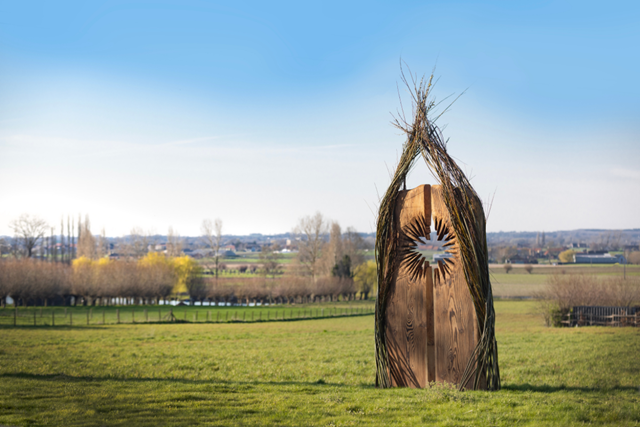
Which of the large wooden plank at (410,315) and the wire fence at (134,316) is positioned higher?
the large wooden plank at (410,315)

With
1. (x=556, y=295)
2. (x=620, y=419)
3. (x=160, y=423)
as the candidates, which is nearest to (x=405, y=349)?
(x=620, y=419)

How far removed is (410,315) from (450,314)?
586mm

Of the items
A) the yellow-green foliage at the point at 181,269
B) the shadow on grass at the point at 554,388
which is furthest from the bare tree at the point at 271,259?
the shadow on grass at the point at 554,388

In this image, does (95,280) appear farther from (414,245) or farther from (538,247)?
(414,245)

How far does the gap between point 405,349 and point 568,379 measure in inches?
152

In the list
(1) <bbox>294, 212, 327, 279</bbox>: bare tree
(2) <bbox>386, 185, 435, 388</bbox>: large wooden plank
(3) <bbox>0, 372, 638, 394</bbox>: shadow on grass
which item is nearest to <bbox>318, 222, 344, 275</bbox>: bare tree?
(1) <bbox>294, 212, 327, 279</bbox>: bare tree

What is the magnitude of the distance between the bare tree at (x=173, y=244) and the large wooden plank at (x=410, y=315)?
65676 millimetres

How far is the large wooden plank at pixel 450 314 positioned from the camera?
21.0 ft

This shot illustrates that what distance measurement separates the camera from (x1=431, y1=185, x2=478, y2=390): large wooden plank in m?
6.40

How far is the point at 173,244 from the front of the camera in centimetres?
7262

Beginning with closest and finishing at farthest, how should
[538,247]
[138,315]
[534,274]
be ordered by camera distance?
[538,247]
[138,315]
[534,274]

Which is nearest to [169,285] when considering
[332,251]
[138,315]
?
[138,315]

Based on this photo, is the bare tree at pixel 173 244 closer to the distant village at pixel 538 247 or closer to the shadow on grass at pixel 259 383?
the distant village at pixel 538 247

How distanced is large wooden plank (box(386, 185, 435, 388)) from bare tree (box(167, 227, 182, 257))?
65676mm
